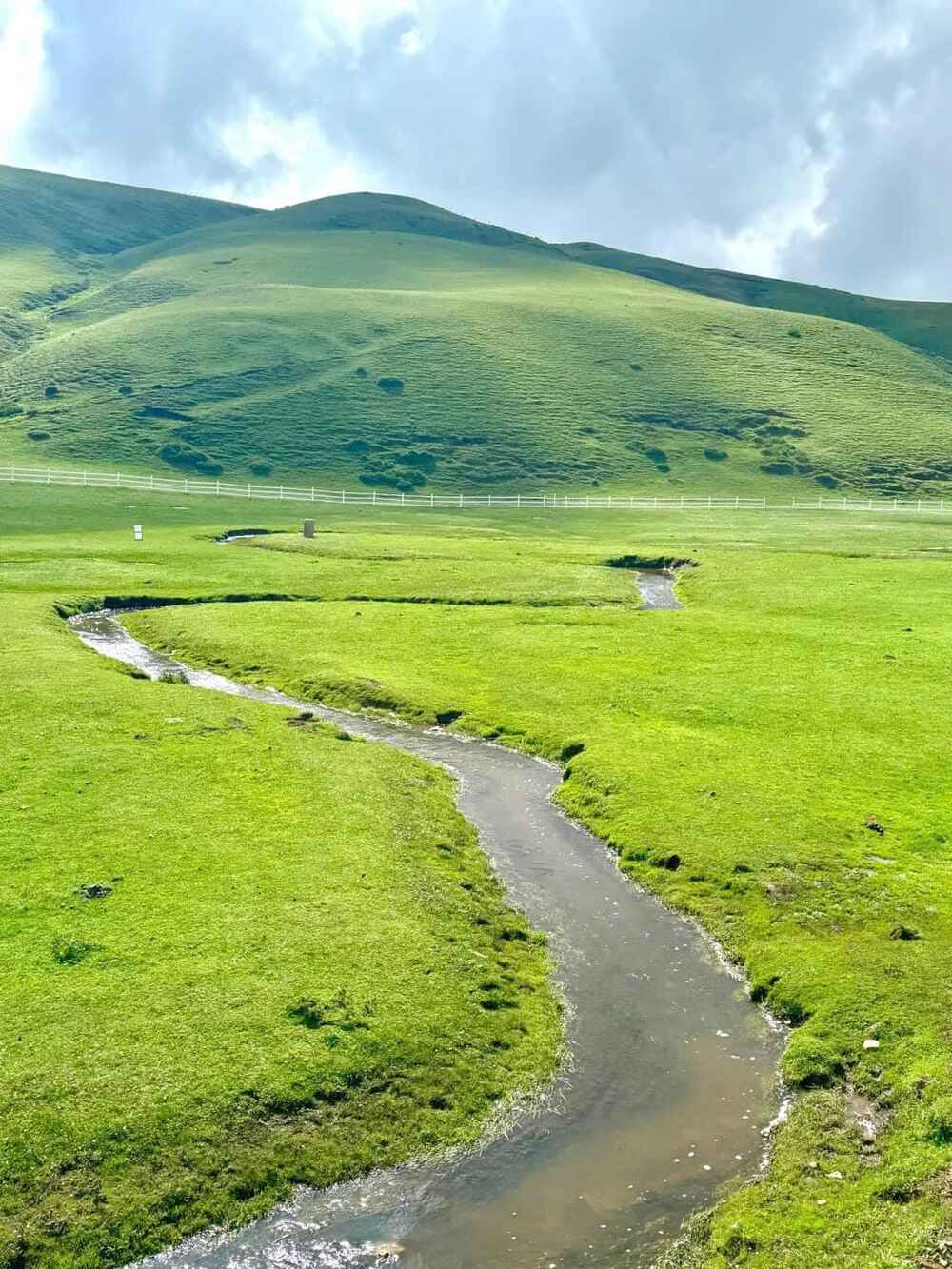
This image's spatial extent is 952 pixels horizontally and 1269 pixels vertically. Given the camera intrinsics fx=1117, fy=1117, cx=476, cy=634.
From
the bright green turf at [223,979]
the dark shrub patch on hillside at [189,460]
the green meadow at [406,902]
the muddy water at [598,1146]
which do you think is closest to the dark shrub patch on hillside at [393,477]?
the dark shrub patch on hillside at [189,460]

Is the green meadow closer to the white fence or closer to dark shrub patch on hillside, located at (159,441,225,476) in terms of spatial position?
the white fence

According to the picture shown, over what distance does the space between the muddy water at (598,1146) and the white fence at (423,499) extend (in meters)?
120

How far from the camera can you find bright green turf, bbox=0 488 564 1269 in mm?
14414

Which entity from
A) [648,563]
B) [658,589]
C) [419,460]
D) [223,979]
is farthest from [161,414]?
[223,979]

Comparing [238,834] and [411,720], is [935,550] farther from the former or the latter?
[238,834]

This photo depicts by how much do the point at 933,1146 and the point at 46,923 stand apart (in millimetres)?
14475

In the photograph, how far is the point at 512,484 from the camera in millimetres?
169375

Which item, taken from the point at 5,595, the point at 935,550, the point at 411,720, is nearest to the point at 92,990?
the point at 411,720

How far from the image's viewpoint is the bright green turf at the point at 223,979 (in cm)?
1441

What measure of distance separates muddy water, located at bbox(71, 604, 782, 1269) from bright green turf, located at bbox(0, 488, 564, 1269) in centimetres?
58

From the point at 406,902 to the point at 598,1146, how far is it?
7.27 m

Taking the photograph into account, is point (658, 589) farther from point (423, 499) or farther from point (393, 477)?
point (393, 477)

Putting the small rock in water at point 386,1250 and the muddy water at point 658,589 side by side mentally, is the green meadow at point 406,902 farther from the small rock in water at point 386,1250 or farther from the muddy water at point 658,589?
the muddy water at point 658,589

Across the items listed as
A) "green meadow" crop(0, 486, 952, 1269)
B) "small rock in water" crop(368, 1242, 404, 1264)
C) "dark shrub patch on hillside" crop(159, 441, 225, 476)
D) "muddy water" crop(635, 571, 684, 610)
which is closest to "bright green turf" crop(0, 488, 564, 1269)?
"green meadow" crop(0, 486, 952, 1269)
